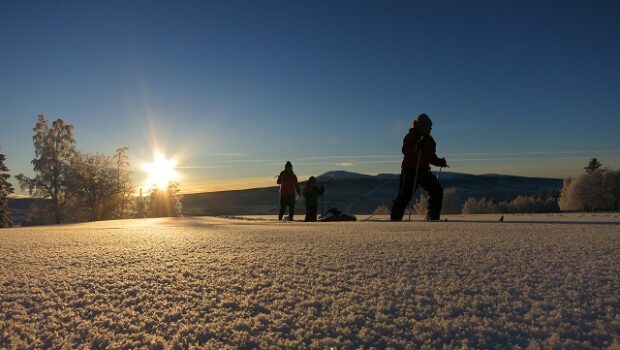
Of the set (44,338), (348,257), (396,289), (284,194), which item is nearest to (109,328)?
(44,338)

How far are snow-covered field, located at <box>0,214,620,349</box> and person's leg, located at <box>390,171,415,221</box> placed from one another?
5.18m

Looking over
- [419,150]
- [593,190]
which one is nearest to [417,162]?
[419,150]

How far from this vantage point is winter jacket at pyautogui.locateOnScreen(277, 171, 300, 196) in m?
13.2

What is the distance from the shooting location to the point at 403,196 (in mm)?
8062

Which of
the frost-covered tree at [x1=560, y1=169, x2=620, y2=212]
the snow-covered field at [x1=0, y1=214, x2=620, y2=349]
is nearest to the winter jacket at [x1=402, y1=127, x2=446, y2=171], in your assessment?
the snow-covered field at [x1=0, y1=214, x2=620, y2=349]

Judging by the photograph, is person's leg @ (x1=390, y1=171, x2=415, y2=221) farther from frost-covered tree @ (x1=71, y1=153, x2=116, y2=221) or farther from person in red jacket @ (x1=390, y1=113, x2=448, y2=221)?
frost-covered tree @ (x1=71, y1=153, x2=116, y2=221)

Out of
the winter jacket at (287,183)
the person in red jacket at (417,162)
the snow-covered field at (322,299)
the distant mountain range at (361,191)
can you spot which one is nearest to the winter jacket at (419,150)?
the person in red jacket at (417,162)

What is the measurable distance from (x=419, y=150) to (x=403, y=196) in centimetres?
92

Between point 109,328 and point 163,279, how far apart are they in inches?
24.0

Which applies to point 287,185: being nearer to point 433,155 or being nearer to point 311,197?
point 311,197

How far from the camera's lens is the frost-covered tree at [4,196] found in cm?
3228

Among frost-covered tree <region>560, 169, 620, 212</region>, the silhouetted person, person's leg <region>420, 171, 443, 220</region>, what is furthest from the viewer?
frost-covered tree <region>560, 169, 620, 212</region>

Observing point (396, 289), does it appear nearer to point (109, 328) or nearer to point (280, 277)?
point (280, 277)

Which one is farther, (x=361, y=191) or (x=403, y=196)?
(x=361, y=191)
